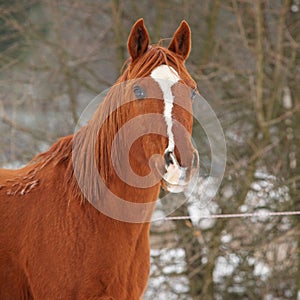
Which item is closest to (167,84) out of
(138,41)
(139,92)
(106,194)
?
(139,92)

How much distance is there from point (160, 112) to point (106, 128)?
399 mm

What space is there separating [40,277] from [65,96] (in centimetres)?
510

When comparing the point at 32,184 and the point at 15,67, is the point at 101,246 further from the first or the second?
the point at 15,67

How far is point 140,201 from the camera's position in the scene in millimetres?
3162

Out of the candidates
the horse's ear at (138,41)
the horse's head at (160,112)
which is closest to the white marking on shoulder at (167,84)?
the horse's head at (160,112)

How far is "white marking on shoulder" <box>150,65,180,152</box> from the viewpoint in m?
2.82

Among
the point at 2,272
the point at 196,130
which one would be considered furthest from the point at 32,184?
the point at 196,130

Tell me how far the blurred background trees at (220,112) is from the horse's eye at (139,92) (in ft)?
13.3

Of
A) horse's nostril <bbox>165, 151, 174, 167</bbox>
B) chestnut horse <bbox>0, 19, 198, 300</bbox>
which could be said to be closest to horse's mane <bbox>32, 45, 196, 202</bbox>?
chestnut horse <bbox>0, 19, 198, 300</bbox>

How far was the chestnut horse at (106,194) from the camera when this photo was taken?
2.91 meters

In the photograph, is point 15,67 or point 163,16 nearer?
point 163,16

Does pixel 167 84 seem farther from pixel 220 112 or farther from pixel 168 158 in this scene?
pixel 220 112

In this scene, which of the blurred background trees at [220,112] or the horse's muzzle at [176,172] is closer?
the horse's muzzle at [176,172]

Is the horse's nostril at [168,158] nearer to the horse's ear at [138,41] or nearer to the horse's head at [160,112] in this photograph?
the horse's head at [160,112]
